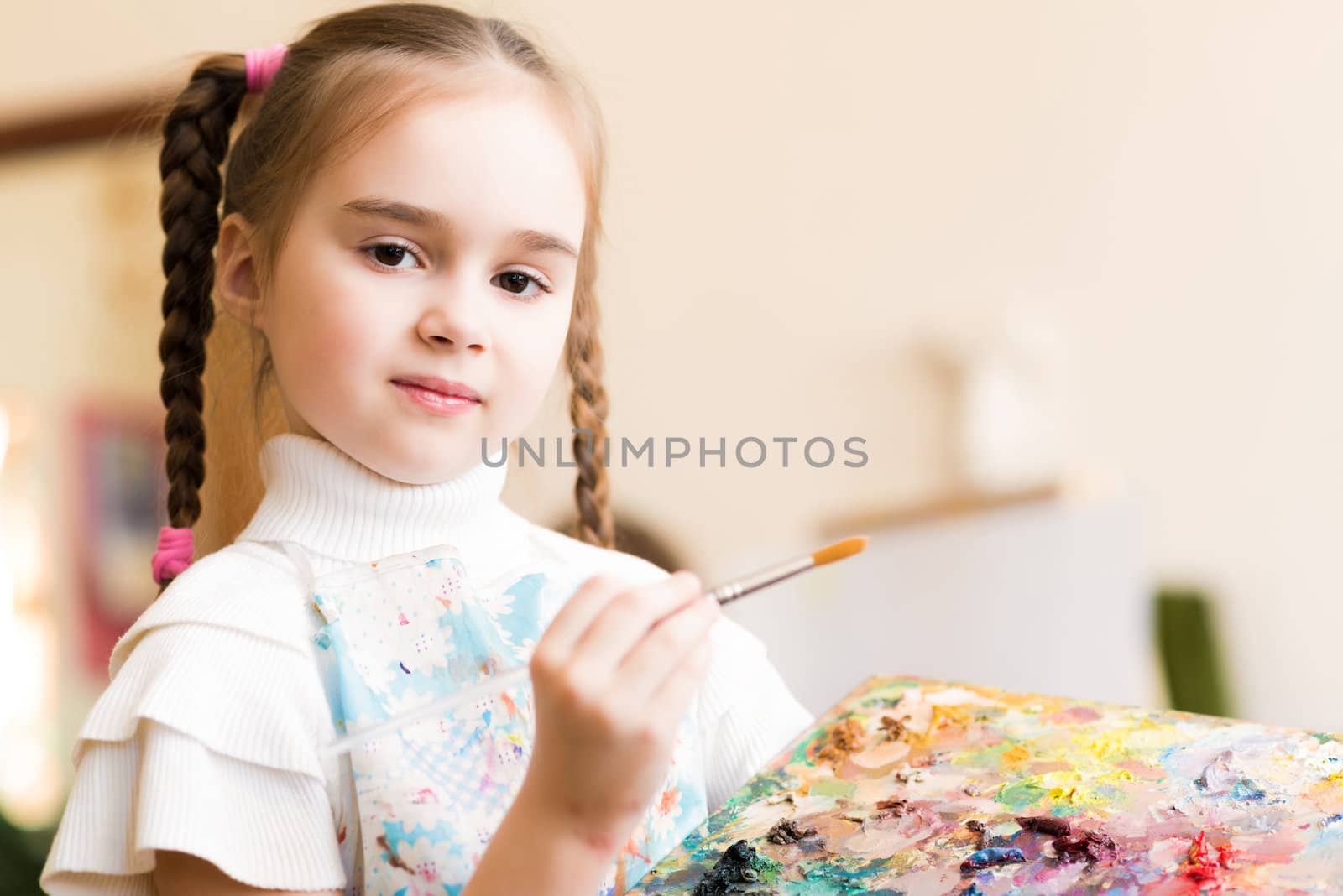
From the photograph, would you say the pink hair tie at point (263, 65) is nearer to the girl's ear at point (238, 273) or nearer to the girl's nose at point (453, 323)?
the girl's ear at point (238, 273)

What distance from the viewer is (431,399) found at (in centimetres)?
66

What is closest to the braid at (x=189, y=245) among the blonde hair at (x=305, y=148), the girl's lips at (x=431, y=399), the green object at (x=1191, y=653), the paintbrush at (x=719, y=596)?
the blonde hair at (x=305, y=148)

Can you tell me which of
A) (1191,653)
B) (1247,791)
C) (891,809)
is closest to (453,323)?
(891,809)

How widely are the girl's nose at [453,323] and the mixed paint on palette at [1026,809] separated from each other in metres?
0.28

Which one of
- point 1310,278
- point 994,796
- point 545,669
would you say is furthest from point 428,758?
point 1310,278

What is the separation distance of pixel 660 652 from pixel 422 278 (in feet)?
0.89

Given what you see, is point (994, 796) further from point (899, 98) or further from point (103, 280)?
point (103, 280)

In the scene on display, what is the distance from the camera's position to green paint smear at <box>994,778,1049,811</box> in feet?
1.83

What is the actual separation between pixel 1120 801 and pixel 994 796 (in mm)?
57

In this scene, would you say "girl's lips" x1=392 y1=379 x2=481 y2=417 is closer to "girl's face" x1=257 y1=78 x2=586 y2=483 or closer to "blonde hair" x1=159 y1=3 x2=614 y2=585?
"girl's face" x1=257 y1=78 x2=586 y2=483

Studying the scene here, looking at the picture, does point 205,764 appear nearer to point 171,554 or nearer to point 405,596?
point 405,596

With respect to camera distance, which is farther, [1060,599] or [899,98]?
[899,98]

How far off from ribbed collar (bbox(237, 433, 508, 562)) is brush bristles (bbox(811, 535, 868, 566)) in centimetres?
25

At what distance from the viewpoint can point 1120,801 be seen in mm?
553
